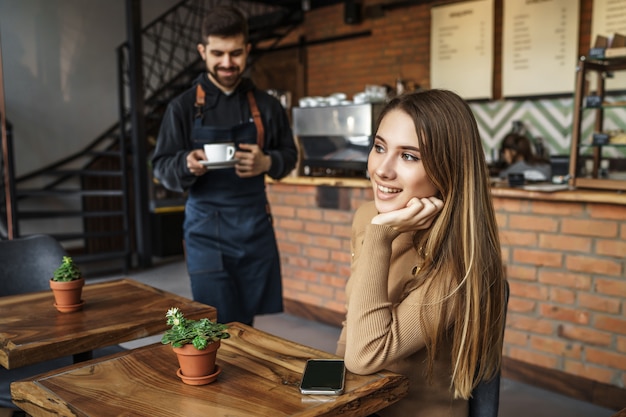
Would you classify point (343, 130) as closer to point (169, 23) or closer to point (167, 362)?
point (167, 362)

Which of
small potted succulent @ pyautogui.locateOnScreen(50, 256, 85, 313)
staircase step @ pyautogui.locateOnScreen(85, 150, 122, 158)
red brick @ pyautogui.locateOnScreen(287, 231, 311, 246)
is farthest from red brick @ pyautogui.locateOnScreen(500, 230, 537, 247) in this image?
staircase step @ pyautogui.locateOnScreen(85, 150, 122, 158)

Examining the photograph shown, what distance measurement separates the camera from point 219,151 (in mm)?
2199

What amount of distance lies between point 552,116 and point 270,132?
4509mm

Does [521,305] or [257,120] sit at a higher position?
[257,120]

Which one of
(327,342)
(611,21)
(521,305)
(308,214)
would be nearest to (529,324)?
(521,305)

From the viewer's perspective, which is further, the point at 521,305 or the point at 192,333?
the point at 521,305

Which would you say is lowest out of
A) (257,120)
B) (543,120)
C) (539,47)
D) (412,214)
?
(412,214)

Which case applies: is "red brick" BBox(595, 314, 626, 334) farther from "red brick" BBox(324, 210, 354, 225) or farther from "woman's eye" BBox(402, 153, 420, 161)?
"woman's eye" BBox(402, 153, 420, 161)

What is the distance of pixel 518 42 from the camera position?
6.25 metres

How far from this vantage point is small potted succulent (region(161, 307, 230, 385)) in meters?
1.17

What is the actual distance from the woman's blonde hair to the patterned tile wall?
191 inches

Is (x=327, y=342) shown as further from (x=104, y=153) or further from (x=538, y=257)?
(x=104, y=153)

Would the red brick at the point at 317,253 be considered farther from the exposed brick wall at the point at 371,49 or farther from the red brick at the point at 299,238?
the exposed brick wall at the point at 371,49

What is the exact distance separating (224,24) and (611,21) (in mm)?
4737
